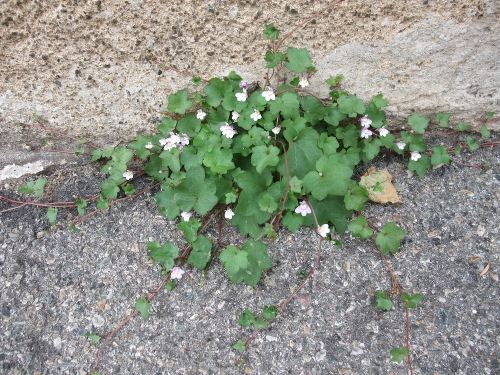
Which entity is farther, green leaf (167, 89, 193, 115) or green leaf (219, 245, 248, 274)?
green leaf (167, 89, 193, 115)

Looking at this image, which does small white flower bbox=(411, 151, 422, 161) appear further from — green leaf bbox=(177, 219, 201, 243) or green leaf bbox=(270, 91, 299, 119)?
green leaf bbox=(177, 219, 201, 243)

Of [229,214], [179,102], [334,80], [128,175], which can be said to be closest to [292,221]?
[229,214]

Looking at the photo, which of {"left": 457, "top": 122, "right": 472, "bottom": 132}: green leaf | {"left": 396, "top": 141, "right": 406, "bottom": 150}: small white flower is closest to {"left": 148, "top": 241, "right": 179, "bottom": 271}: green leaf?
{"left": 396, "top": 141, "right": 406, "bottom": 150}: small white flower

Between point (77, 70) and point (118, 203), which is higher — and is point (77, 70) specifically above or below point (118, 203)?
above

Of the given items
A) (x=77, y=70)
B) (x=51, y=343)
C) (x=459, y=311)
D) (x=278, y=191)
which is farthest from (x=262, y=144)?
(x=51, y=343)

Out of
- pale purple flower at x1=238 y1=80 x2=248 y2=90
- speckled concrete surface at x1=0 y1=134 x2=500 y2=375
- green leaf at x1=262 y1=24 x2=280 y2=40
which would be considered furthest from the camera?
pale purple flower at x1=238 y1=80 x2=248 y2=90

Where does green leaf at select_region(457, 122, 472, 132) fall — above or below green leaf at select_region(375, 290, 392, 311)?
above

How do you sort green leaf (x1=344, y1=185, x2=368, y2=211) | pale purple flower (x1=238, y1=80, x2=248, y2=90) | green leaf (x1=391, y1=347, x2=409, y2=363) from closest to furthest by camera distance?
green leaf (x1=391, y1=347, x2=409, y2=363), green leaf (x1=344, y1=185, x2=368, y2=211), pale purple flower (x1=238, y1=80, x2=248, y2=90)

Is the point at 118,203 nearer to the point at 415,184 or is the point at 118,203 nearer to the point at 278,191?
the point at 278,191
